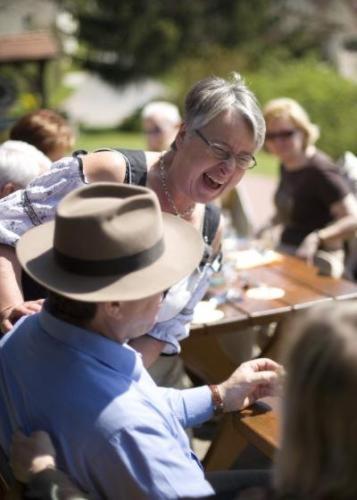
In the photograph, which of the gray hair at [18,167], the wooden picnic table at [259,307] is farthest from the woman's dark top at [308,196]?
the gray hair at [18,167]

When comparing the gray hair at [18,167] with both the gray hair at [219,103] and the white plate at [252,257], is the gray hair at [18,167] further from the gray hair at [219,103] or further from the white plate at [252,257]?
the white plate at [252,257]

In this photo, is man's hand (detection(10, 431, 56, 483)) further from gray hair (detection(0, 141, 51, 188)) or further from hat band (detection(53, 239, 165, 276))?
gray hair (detection(0, 141, 51, 188))

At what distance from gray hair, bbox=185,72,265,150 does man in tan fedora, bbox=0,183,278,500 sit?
0.78m

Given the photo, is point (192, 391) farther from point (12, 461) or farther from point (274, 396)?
point (12, 461)

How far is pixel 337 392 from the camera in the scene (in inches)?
47.3

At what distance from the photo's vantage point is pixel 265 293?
3.54m

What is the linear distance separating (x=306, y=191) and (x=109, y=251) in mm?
3095

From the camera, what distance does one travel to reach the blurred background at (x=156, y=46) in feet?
77.9

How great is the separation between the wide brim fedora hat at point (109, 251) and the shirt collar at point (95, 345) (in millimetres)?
100

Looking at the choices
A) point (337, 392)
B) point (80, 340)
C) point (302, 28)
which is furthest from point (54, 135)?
point (302, 28)

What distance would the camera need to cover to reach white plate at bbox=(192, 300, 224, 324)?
10.5ft

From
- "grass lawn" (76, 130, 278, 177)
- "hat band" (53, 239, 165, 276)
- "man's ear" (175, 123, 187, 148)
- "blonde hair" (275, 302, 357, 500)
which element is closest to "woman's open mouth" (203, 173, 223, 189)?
"man's ear" (175, 123, 187, 148)

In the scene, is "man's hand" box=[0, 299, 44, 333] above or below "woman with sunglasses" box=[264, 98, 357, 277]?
above

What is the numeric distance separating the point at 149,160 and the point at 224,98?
1.19 ft
